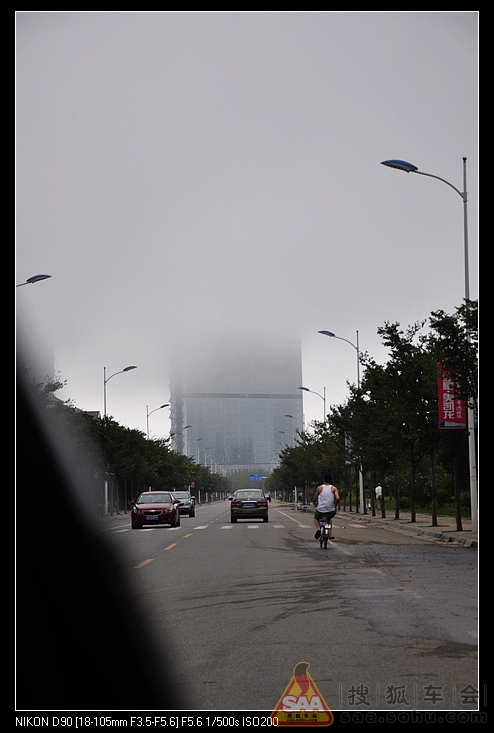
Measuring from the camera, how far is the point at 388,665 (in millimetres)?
6691

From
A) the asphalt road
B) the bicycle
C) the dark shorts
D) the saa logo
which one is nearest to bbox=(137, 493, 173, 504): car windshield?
the bicycle

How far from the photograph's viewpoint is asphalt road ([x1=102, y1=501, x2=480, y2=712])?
5871 millimetres

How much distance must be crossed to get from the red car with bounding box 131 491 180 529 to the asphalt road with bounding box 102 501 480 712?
14.8 metres

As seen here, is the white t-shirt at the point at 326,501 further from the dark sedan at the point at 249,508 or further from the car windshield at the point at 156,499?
the dark sedan at the point at 249,508

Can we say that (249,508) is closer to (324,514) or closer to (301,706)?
(324,514)

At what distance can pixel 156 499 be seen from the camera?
35.7 metres

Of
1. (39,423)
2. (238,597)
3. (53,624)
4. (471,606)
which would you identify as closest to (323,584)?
(238,597)

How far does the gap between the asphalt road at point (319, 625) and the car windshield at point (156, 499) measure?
54.3ft

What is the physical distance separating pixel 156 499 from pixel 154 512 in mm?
2168

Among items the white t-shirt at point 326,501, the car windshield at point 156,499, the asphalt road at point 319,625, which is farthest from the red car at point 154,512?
the asphalt road at point 319,625

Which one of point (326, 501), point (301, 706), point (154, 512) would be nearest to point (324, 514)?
point (326, 501)

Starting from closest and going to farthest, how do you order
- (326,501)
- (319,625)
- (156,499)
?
(319,625)
(326,501)
(156,499)

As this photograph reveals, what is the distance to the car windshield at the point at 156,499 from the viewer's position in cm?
3512

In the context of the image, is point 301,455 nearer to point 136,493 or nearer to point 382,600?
point 136,493
